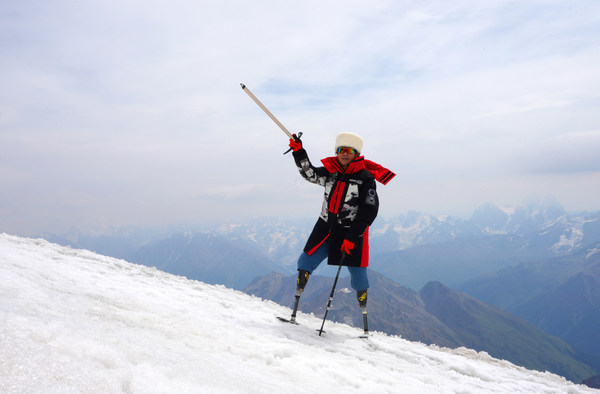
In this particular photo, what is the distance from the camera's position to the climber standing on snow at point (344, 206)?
7.09m

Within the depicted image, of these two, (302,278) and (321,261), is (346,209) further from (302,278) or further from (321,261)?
(302,278)

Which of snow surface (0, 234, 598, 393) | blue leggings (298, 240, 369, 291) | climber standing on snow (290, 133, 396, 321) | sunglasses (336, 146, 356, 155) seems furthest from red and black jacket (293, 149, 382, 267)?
snow surface (0, 234, 598, 393)

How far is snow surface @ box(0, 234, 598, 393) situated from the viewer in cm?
258

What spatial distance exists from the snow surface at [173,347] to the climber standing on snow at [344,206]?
147cm

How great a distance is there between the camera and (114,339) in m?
3.40

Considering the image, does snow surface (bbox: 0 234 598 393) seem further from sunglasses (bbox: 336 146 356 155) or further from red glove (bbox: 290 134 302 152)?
sunglasses (bbox: 336 146 356 155)

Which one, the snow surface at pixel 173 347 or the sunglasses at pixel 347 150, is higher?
the sunglasses at pixel 347 150

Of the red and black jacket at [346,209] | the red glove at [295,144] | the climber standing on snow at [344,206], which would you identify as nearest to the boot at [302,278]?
the climber standing on snow at [344,206]

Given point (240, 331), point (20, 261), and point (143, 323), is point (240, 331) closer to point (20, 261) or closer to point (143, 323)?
point (143, 323)

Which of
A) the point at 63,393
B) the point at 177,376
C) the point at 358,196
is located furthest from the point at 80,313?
the point at 358,196

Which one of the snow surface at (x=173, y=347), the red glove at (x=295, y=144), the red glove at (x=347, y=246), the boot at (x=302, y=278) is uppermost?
the red glove at (x=295, y=144)

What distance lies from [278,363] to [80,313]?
8.41 feet

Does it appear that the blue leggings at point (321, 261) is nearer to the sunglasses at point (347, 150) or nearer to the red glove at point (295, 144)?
the sunglasses at point (347, 150)

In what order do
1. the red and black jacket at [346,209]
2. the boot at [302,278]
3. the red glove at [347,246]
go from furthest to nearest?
the boot at [302,278] < the red and black jacket at [346,209] < the red glove at [347,246]
